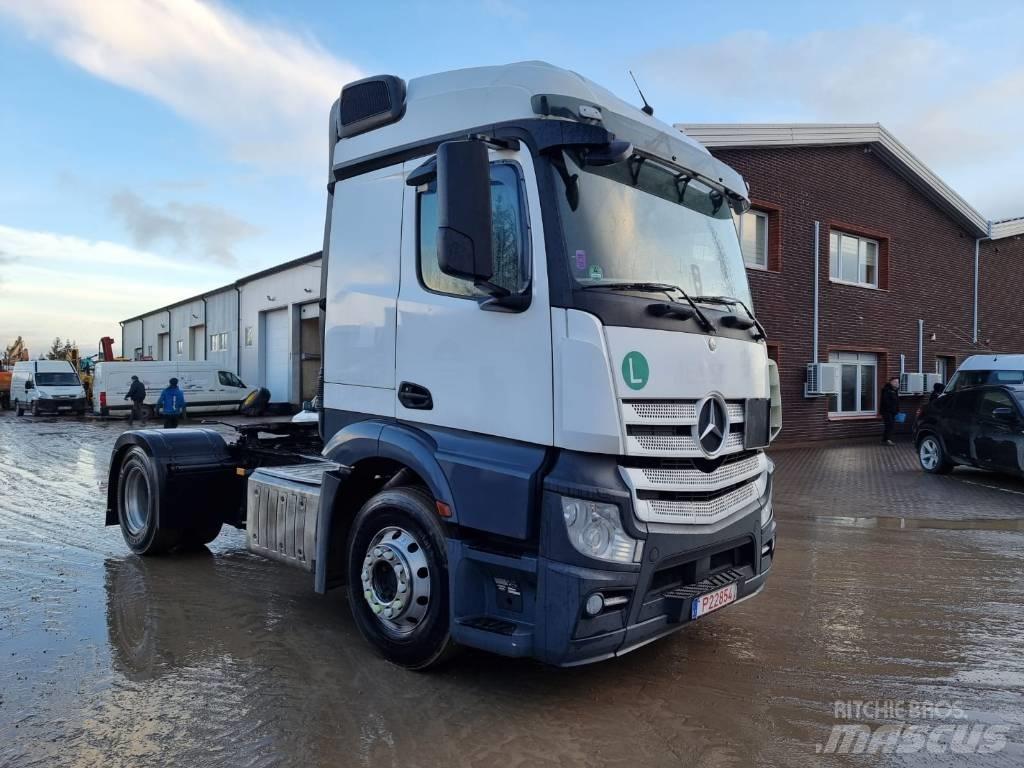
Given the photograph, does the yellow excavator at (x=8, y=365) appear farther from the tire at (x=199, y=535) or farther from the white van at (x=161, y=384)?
the tire at (x=199, y=535)

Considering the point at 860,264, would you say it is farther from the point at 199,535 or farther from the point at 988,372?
the point at 199,535

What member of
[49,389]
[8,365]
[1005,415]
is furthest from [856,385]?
[8,365]

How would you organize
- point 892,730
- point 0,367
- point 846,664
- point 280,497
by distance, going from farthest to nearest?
point 0,367 → point 280,497 → point 846,664 → point 892,730

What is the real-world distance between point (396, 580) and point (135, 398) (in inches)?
983

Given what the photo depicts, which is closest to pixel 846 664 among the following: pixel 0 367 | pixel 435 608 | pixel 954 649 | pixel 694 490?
pixel 954 649

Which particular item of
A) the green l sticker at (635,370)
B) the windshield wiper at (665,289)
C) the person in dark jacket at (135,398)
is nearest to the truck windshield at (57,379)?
the person in dark jacket at (135,398)

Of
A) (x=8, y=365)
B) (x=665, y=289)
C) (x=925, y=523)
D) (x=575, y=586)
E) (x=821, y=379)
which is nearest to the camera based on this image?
(x=575, y=586)

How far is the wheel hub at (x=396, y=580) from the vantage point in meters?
3.95

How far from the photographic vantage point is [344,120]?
4.73m

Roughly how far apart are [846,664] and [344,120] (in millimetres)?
4477

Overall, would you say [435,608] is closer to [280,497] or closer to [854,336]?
[280,497]

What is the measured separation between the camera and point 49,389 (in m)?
30.2

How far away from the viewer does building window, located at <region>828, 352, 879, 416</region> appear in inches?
741

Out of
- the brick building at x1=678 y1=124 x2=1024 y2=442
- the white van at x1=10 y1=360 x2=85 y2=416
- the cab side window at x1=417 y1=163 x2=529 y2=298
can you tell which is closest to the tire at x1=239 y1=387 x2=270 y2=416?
the white van at x1=10 y1=360 x2=85 y2=416
